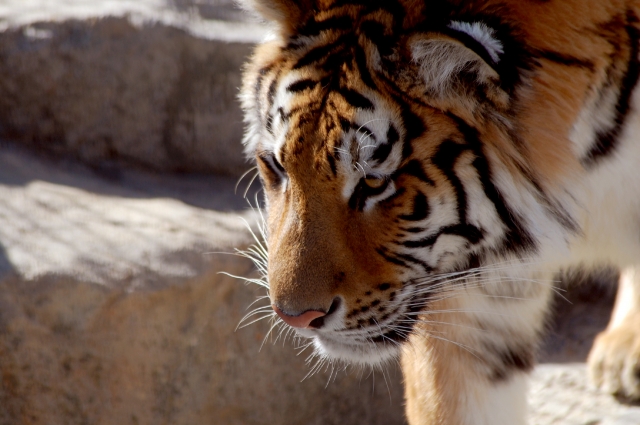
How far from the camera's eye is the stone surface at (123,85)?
265cm

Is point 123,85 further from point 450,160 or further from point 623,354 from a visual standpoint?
point 623,354

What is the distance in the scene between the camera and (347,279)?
129 cm

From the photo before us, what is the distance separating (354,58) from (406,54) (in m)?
0.10

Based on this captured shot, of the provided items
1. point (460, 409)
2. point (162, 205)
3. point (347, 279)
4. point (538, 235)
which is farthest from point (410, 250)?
point (162, 205)

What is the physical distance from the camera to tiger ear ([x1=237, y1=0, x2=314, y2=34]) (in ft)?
4.68

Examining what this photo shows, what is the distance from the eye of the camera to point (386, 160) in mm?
1255

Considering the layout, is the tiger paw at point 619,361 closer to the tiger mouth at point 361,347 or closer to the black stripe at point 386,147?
the tiger mouth at point 361,347

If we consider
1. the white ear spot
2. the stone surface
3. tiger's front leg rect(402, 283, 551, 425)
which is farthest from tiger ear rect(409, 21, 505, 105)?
the stone surface

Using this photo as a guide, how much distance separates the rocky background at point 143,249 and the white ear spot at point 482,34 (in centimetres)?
78

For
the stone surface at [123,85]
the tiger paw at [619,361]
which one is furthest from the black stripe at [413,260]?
the stone surface at [123,85]

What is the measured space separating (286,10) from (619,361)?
1205mm

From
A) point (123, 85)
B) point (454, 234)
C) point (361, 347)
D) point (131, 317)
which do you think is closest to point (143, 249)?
point (131, 317)

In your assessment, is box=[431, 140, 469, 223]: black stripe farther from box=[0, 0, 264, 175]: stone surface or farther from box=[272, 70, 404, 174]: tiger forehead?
box=[0, 0, 264, 175]: stone surface

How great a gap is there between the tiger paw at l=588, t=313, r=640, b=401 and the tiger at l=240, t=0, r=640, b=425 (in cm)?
52
